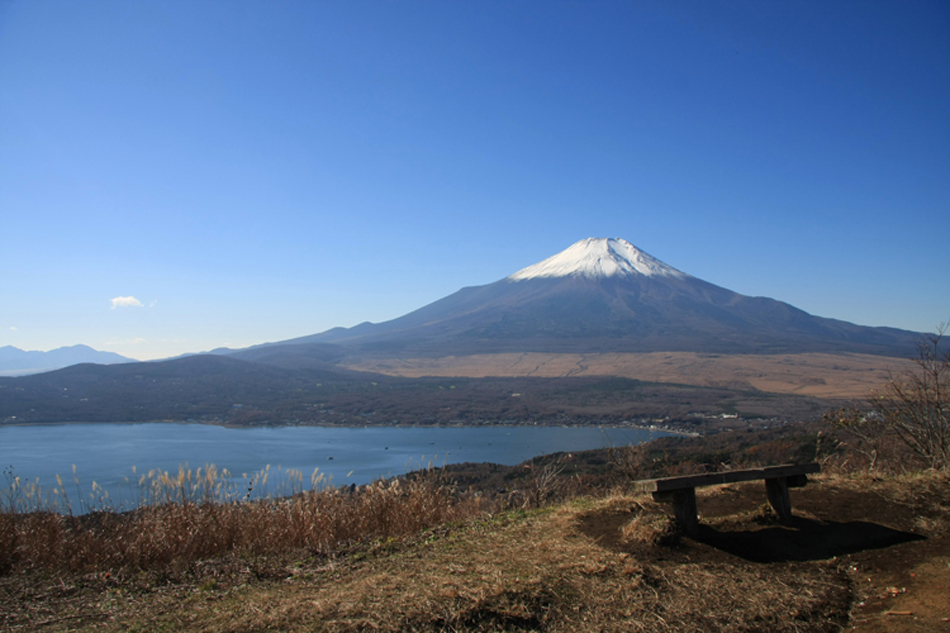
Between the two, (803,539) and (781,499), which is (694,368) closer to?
(781,499)

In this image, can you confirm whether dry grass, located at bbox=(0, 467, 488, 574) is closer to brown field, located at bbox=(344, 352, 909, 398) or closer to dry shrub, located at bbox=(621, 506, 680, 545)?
dry shrub, located at bbox=(621, 506, 680, 545)

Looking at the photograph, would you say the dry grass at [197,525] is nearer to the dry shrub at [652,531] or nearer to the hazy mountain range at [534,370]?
the dry shrub at [652,531]

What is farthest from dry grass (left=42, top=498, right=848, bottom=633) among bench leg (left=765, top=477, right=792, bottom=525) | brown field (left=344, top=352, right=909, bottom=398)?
brown field (left=344, top=352, right=909, bottom=398)

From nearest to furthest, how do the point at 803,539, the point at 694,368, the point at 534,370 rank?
the point at 803,539, the point at 694,368, the point at 534,370

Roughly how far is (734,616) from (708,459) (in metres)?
8.03

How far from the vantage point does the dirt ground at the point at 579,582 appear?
2848 mm

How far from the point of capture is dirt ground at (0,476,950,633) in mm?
2848

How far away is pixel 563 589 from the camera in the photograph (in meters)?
3.13

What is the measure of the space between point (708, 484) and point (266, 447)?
31.9m

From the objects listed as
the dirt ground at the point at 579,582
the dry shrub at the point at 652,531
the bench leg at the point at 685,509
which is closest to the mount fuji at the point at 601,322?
the dirt ground at the point at 579,582

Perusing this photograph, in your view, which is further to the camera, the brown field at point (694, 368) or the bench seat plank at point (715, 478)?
the brown field at point (694, 368)

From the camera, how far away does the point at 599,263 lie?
471ft

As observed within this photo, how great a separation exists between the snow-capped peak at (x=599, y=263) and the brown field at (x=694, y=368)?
2472 inches

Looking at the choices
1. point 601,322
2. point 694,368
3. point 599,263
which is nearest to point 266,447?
point 694,368
